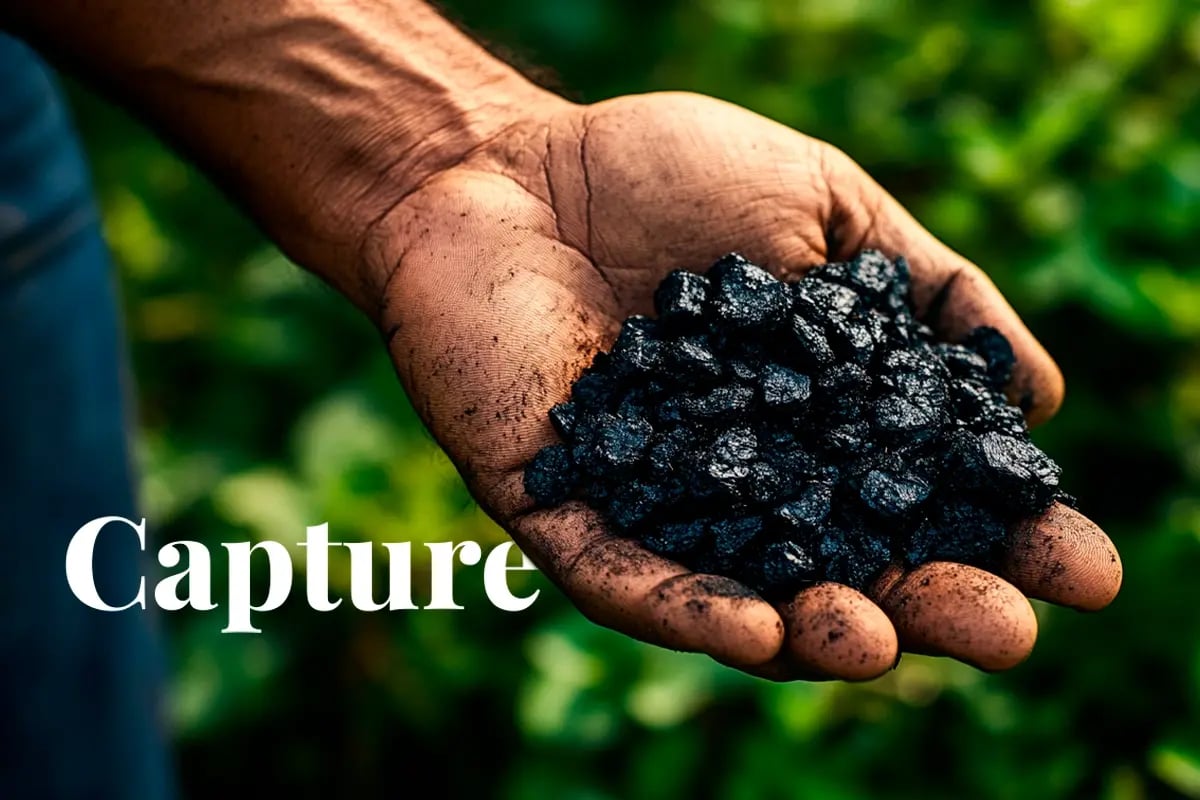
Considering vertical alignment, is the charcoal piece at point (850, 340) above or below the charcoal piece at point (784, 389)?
above

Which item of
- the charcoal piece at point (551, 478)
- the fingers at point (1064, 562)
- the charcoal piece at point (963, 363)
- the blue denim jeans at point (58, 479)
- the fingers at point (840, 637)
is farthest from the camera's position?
the blue denim jeans at point (58, 479)

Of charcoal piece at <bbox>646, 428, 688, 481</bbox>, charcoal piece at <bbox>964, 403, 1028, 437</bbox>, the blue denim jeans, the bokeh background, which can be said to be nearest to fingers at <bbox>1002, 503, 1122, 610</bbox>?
charcoal piece at <bbox>964, 403, 1028, 437</bbox>

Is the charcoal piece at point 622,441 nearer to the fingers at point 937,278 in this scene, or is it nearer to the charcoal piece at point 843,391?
the charcoal piece at point 843,391

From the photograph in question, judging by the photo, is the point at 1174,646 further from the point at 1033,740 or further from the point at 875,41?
the point at 875,41

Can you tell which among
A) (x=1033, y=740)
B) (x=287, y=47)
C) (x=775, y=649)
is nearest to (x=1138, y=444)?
(x=1033, y=740)

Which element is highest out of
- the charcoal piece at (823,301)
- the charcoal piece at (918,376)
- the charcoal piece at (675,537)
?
the charcoal piece at (823,301)

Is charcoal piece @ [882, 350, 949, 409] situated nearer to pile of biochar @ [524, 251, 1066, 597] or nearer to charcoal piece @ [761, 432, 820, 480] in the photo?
pile of biochar @ [524, 251, 1066, 597]

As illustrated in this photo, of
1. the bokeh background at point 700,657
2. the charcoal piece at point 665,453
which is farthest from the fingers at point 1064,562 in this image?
the bokeh background at point 700,657
